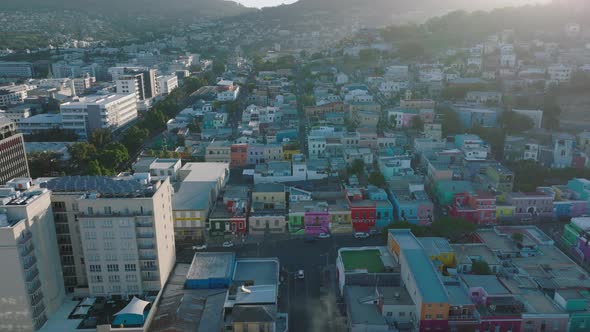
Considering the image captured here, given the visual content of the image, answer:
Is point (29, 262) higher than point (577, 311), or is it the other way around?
point (29, 262)

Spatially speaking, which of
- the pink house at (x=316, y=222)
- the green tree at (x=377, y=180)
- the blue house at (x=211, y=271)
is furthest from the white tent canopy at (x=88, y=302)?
the green tree at (x=377, y=180)

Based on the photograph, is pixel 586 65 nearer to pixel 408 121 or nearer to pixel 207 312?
pixel 408 121

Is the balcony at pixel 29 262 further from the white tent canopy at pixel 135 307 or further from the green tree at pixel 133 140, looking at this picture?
the green tree at pixel 133 140

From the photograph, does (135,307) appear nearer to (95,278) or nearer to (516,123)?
(95,278)

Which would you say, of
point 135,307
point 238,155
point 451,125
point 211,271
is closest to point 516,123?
point 451,125

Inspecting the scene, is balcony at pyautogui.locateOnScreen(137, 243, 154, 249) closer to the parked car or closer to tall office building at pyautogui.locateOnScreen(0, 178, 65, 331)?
tall office building at pyautogui.locateOnScreen(0, 178, 65, 331)

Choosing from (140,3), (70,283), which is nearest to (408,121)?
(70,283)
